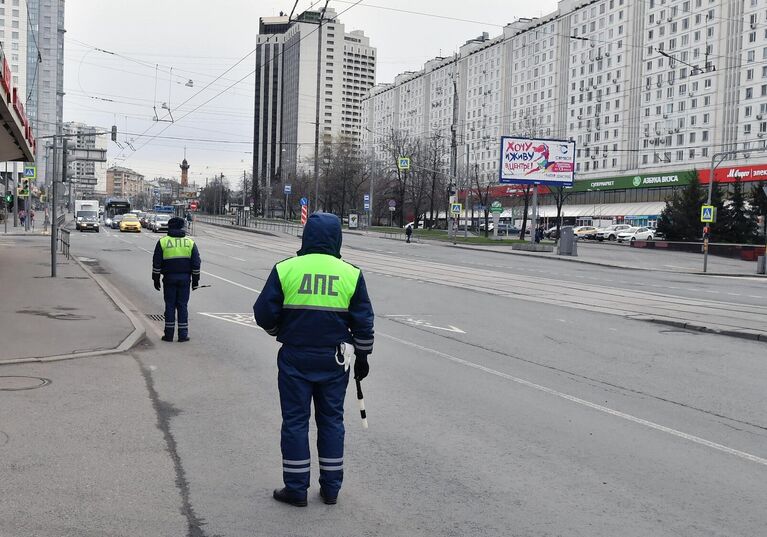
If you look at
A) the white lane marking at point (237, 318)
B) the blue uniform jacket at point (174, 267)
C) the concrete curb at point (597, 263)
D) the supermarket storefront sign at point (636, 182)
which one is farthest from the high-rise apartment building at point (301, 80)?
the blue uniform jacket at point (174, 267)

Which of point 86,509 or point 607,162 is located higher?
point 607,162

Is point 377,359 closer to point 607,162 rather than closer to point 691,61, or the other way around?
point 691,61

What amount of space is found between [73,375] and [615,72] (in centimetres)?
9685

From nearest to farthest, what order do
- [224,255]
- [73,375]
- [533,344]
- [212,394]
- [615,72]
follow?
[212,394]
[73,375]
[533,344]
[224,255]
[615,72]

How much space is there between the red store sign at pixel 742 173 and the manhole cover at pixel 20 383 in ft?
235

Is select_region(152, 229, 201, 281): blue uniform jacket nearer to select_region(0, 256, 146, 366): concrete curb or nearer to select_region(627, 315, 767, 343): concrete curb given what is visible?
select_region(0, 256, 146, 366): concrete curb

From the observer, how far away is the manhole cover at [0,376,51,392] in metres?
7.65

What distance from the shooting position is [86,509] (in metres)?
4.55

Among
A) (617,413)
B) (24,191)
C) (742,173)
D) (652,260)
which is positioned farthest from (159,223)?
(617,413)

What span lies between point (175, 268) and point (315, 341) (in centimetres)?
669

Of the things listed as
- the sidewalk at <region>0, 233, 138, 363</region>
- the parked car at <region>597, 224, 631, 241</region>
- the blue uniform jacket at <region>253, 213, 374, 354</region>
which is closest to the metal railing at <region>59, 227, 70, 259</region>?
the sidewalk at <region>0, 233, 138, 363</region>

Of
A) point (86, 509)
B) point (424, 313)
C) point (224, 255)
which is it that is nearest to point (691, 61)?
point (224, 255)

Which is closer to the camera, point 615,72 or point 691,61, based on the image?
point 691,61

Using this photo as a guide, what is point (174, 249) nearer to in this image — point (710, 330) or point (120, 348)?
point (120, 348)
